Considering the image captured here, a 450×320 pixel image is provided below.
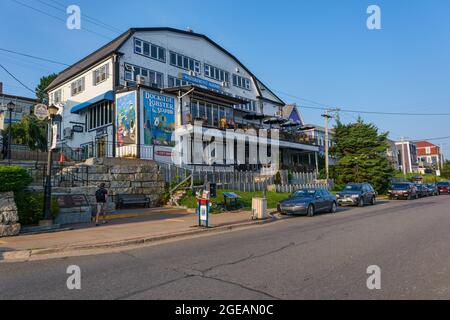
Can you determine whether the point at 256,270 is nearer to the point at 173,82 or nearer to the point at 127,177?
the point at 127,177

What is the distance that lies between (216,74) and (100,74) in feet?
38.6

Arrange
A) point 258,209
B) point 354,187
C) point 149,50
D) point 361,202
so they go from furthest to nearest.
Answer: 1. point 149,50
2. point 354,187
3. point 361,202
4. point 258,209

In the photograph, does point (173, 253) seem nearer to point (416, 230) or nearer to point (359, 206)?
point (416, 230)

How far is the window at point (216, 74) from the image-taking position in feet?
117

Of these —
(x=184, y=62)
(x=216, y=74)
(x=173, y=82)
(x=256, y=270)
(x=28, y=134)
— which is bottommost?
(x=256, y=270)

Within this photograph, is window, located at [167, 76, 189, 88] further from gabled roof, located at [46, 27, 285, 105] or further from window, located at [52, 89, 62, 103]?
window, located at [52, 89, 62, 103]

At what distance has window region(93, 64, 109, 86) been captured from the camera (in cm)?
2880

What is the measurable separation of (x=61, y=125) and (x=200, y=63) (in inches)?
571

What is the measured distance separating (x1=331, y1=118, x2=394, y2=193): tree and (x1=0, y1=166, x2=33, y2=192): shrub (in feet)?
106

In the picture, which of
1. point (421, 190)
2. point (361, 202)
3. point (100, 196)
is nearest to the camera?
point (100, 196)

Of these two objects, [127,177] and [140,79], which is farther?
[140,79]

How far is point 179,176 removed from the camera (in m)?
22.2

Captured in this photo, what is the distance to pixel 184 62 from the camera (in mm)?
33344

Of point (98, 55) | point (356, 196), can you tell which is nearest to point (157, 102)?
point (98, 55)
